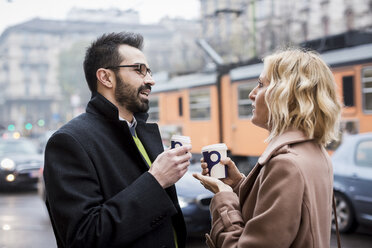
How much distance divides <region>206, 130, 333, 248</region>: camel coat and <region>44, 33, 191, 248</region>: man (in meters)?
0.33

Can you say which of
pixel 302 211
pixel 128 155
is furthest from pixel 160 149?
pixel 302 211

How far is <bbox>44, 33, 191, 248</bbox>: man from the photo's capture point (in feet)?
6.18

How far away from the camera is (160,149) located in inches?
96.6

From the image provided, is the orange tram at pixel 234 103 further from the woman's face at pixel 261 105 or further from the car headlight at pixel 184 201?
the woman's face at pixel 261 105

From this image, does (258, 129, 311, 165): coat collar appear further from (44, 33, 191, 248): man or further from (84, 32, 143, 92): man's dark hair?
(84, 32, 143, 92): man's dark hair

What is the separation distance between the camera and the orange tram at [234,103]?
10.2 m

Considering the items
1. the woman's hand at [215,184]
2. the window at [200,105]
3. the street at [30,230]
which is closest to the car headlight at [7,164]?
the street at [30,230]

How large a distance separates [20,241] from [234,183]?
5.33 m

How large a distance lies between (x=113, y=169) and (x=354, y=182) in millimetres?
5327

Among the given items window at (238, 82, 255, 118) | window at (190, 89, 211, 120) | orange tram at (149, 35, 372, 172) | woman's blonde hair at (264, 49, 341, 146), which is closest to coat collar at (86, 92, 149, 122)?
woman's blonde hair at (264, 49, 341, 146)

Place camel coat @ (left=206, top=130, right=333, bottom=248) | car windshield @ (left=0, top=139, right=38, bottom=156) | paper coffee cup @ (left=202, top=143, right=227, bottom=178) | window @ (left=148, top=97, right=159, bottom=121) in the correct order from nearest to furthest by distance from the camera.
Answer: camel coat @ (left=206, top=130, right=333, bottom=248) < paper coffee cup @ (left=202, top=143, right=227, bottom=178) < car windshield @ (left=0, top=139, right=38, bottom=156) < window @ (left=148, top=97, right=159, bottom=121)

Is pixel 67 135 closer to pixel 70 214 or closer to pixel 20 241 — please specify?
pixel 70 214

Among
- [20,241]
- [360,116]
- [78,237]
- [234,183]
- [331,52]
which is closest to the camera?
[78,237]

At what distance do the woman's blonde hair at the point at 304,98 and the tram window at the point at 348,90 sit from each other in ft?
29.6
